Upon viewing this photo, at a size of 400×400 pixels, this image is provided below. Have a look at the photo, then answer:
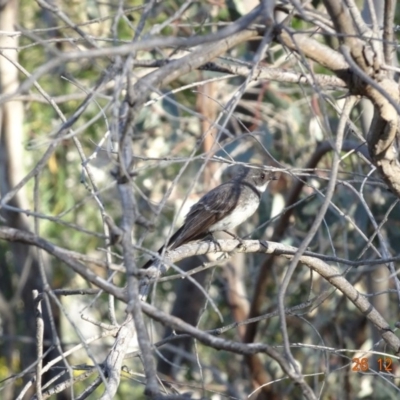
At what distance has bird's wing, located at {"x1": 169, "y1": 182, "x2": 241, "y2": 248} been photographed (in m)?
5.47

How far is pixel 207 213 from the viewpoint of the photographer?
221 inches

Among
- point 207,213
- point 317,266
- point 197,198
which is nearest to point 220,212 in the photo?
point 207,213

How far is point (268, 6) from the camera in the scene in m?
2.22

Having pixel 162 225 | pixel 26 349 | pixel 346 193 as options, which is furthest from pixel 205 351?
pixel 346 193

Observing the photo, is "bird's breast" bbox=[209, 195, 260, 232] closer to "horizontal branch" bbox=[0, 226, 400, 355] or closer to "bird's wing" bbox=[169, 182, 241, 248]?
"bird's wing" bbox=[169, 182, 241, 248]

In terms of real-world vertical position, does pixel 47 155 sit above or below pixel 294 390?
above

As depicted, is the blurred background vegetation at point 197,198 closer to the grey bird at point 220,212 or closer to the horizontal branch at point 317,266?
the grey bird at point 220,212

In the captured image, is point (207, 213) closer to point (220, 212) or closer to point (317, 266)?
point (220, 212)

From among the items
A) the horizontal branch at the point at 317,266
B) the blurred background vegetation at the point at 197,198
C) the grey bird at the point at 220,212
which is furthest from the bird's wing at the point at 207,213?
the horizontal branch at the point at 317,266

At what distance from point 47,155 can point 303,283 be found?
18.9 feet

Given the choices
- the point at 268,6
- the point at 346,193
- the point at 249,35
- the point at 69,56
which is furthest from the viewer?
the point at 346,193

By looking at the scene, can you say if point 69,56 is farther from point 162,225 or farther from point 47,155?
point 162,225

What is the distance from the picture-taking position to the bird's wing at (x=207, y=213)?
5473 mm

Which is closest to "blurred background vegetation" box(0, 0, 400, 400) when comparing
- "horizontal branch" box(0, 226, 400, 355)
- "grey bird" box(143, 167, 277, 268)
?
"grey bird" box(143, 167, 277, 268)
